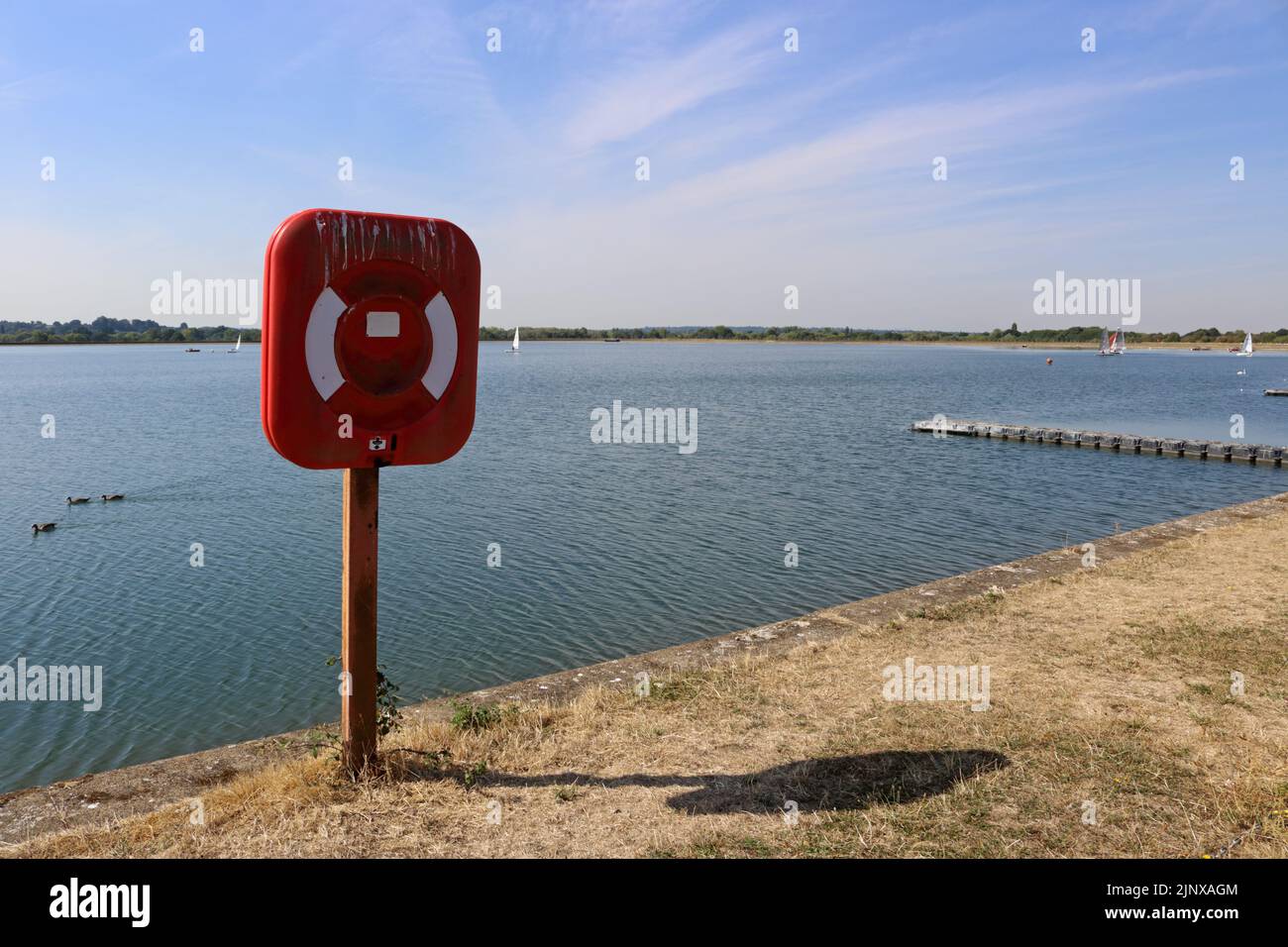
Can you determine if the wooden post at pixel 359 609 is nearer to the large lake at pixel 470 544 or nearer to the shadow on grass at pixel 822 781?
the shadow on grass at pixel 822 781

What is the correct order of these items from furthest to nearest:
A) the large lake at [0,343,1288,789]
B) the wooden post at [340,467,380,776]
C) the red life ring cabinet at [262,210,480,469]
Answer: the large lake at [0,343,1288,789] < the wooden post at [340,467,380,776] < the red life ring cabinet at [262,210,480,469]

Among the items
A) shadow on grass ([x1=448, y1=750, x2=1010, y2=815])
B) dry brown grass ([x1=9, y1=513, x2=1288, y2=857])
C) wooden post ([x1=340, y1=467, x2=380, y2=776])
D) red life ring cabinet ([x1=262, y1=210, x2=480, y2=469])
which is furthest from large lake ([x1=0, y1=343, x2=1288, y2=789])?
red life ring cabinet ([x1=262, y1=210, x2=480, y2=469])

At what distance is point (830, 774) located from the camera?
5.18 m

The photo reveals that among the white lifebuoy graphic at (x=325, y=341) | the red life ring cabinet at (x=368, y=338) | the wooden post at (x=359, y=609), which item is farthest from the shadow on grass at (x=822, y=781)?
the white lifebuoy graphic at (x=325, y=341)

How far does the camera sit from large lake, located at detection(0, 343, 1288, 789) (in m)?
10.2

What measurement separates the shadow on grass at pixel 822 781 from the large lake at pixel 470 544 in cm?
528

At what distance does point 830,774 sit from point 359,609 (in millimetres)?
2832

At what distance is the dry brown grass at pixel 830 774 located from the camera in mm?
4332

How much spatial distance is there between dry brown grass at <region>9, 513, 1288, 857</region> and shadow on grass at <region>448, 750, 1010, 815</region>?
0.02m

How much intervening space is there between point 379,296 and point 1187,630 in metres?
7.67

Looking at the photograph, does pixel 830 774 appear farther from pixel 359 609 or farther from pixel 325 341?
pixel 325 341

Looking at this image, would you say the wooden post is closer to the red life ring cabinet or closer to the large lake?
the red life ring cabinet

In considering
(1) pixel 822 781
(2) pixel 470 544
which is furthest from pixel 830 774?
(2) pixel 470 544
